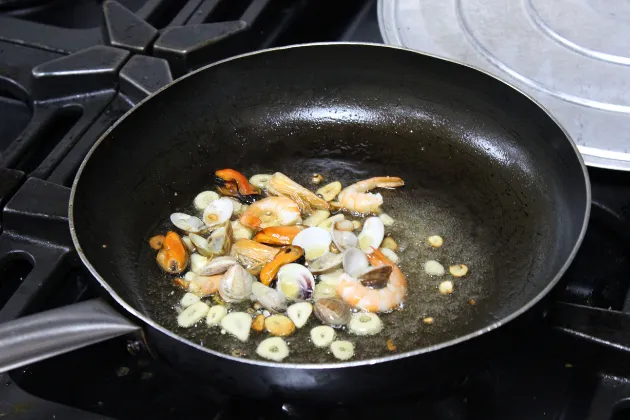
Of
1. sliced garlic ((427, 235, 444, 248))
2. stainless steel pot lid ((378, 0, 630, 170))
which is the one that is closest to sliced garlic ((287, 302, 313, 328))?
sliced garlic ((427, 235, 444, 248))

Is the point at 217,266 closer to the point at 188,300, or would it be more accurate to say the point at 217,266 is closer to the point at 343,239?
the point at 188,300

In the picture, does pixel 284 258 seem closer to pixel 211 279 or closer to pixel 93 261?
pixel 211 279

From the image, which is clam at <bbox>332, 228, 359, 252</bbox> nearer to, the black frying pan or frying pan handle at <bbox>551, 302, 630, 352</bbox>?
the black frying pan

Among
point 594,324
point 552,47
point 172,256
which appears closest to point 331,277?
point 172,256

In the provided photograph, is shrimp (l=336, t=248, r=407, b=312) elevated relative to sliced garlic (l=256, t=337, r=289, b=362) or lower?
elevated

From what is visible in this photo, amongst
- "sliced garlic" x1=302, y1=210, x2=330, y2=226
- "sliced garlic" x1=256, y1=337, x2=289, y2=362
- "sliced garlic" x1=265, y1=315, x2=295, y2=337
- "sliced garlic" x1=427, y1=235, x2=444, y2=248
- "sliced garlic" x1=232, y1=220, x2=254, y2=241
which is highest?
"sliced garlic" x1=427, y1=235, x2=444, y2=248
